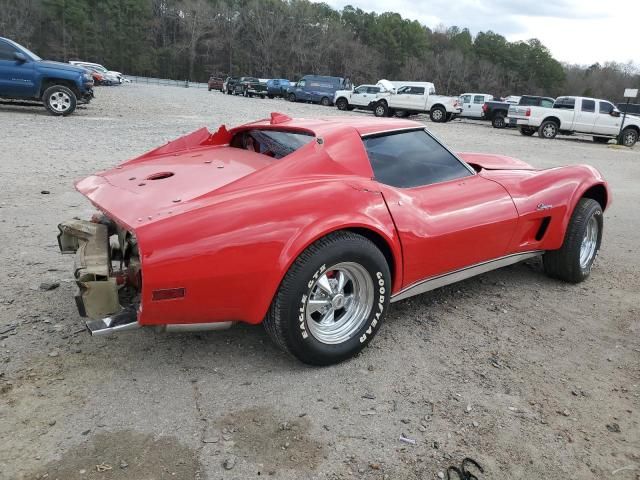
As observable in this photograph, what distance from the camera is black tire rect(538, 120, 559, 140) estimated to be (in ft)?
65.4

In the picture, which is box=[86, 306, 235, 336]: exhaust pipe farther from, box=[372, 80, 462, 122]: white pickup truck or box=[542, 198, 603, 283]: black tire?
box=[372, 80, 462, 122]: white pickup truck

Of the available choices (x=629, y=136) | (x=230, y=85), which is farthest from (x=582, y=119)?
(x=230, y=85)

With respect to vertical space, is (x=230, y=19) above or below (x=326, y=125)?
above

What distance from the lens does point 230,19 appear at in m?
82.7

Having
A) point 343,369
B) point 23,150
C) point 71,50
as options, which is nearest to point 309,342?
point 343,369

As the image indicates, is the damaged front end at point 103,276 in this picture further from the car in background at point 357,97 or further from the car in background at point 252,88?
the car in background at point 252,88

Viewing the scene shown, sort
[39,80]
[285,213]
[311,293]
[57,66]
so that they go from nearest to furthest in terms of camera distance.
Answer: [285,213] → [311,293] → [39,80] → [57,66]

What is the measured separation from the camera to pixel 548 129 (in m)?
20.0

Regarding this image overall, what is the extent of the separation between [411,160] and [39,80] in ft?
40.5

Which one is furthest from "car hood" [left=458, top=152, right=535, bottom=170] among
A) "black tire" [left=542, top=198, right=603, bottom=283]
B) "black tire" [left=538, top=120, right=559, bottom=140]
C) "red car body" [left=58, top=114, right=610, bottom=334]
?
"black tire" [left=538, top=120, right=559, bottom=140]

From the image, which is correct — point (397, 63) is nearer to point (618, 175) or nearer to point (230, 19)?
→ point (230, 19)

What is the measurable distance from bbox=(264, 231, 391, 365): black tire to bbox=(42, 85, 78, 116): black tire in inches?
502

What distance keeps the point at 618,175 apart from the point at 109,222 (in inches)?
452

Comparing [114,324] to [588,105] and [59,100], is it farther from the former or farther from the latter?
[588,105]
